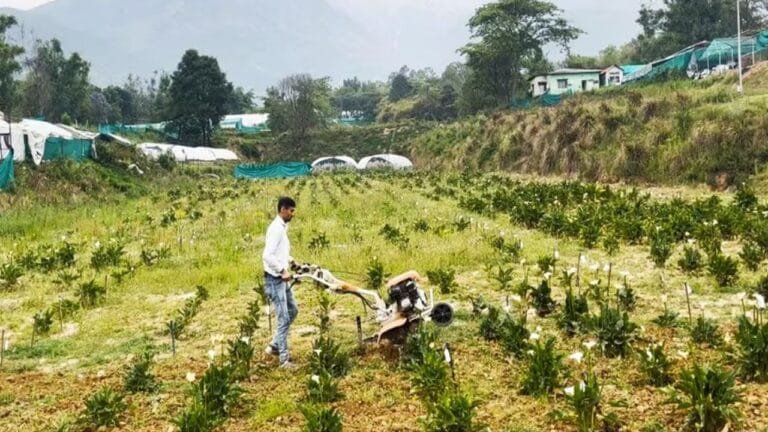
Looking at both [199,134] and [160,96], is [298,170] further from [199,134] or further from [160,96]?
[160,96]

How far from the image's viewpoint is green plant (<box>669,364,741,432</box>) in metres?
4.42

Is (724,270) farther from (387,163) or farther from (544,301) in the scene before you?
(387,163)

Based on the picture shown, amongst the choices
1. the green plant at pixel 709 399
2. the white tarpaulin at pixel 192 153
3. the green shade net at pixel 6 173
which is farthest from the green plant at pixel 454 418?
the white tarpaulin at pixel 192 153

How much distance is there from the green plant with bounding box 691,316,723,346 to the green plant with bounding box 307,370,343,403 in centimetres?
353

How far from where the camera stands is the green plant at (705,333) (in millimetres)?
6254

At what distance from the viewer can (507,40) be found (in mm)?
56938

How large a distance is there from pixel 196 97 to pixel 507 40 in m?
29.3

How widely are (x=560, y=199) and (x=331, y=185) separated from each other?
16.6 metres

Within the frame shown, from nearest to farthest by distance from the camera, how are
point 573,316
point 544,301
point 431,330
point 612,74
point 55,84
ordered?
point 431,330
point 573,316
point 544,301
point 612,74
point 55,84

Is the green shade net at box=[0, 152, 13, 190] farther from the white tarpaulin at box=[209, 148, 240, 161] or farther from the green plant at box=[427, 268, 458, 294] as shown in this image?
the white tarpaulin at box=[209, 148, 240, 161]

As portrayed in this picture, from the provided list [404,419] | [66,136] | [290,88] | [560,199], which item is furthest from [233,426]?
[290,88]

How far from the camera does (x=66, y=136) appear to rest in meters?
33.5

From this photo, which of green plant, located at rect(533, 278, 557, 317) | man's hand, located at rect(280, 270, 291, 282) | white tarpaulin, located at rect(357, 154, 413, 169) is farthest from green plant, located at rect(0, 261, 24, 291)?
white tarpaulin, located at rect(357, 154, 413, 169)

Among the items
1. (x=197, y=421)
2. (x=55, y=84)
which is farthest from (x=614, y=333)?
(x=55, y=84)
